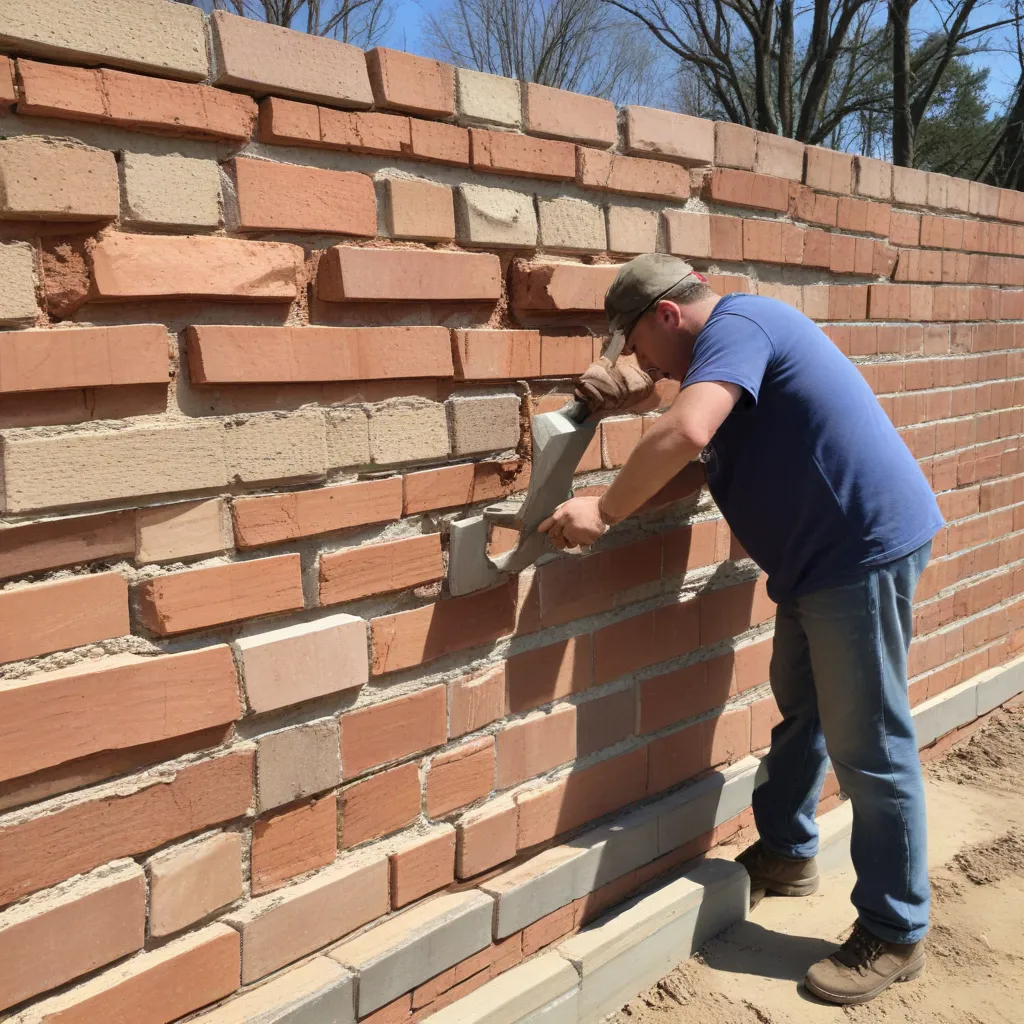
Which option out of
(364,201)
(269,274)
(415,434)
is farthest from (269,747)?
(364,201)

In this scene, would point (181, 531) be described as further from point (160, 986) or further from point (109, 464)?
point (160, 986)

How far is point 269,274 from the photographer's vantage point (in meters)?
1.79

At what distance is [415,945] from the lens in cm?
203

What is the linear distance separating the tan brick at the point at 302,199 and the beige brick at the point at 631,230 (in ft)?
2.41

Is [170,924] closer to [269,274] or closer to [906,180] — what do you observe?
[269,274]

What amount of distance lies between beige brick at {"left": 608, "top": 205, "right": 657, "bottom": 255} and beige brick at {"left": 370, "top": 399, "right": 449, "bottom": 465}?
2.33 ft

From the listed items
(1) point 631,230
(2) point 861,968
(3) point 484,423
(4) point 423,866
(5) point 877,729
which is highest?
(1) point 631,230

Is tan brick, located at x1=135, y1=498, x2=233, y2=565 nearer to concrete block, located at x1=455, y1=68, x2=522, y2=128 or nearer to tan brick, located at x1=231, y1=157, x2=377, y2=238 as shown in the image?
tan brick, located at x1=231, y1=157, x2=377, y2=238

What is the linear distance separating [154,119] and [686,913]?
216 cm

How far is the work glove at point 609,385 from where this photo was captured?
2227 millimetres

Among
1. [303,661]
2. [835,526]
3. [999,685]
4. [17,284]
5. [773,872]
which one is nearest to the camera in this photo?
[17,284]

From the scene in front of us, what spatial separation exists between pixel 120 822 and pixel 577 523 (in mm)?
1040

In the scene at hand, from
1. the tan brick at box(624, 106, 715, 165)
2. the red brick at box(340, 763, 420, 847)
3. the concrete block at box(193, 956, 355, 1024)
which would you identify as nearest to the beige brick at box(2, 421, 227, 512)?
the red brick at box(340, 763, 420, 847)

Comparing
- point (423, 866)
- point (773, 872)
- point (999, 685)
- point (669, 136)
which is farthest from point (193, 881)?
point (999, 685)
